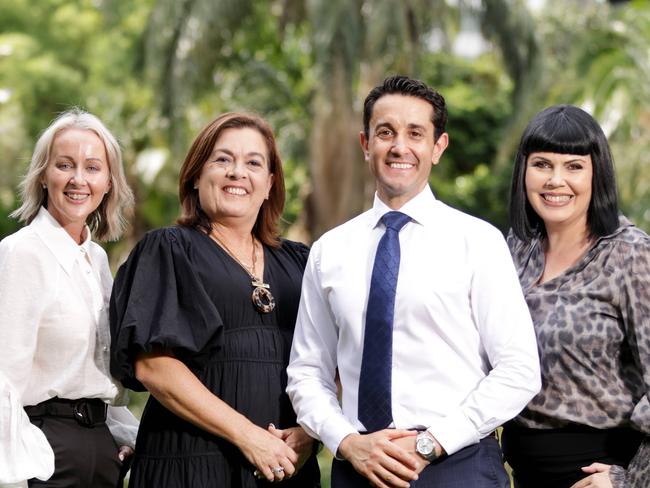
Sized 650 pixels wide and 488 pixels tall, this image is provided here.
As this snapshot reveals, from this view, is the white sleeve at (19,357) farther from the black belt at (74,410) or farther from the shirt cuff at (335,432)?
the shirt cuff at (335,432)

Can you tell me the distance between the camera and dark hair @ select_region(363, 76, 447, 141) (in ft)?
12.5

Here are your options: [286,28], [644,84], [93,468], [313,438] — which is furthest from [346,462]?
[286,28]

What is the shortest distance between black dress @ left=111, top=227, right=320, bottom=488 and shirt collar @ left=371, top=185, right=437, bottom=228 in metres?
0.60

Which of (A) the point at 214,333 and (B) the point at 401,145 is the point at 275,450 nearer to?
(A) the point at 214,333

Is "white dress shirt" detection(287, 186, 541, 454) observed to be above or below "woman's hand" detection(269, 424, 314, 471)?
above

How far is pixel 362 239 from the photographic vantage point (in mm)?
3844

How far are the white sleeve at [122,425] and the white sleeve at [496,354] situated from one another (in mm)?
1373

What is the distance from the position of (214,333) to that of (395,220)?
769mm

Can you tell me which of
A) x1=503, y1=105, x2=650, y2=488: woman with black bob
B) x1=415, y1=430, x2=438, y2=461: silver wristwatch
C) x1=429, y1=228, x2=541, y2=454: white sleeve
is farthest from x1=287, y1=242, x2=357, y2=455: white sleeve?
x1=503, y1=105, x2=650, y2=488: woman with black bob

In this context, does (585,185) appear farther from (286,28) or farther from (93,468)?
(286,28)

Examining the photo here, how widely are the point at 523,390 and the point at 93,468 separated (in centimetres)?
162

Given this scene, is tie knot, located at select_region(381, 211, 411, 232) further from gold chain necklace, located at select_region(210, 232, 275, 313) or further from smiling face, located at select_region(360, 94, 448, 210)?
gold chain necklace, located at select_region(210, 232, 275, 313)

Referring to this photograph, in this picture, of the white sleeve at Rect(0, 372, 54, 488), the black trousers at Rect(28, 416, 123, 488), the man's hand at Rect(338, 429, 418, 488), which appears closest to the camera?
the man's hand at Rect(338, 429, 418, 488)

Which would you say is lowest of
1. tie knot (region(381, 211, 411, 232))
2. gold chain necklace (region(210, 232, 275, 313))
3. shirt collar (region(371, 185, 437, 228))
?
gold chain necklace (region(210, 232, 275, 313))
